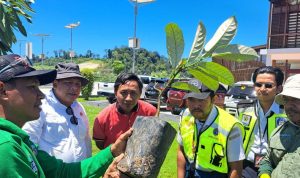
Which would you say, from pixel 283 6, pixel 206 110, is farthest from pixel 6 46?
pixel 283 6

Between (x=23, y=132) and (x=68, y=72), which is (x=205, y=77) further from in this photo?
(x=68, y=72)

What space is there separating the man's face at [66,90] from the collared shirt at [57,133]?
0.05m

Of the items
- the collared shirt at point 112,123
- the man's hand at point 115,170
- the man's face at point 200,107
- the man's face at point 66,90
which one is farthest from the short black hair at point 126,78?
the man's hand at point 115,170

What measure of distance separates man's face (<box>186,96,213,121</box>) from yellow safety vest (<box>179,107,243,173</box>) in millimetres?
90

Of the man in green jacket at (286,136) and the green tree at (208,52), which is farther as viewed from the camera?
the man in green jacket at (286,136)

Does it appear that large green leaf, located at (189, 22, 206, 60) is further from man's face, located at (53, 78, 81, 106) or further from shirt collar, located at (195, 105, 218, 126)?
man's face, located at (53, 78, 81, 106)

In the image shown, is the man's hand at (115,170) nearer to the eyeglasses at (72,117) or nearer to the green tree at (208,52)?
the green tree at (208,52)

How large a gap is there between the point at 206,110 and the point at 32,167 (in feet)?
4.96

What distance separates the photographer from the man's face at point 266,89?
3.12 metres

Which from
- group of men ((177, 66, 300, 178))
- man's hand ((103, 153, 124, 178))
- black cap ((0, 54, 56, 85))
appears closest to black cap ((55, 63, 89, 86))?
group of men ((177, 66, 300, 178))

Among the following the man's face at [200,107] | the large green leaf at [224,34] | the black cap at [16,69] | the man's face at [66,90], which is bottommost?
the man's face at [200,107]

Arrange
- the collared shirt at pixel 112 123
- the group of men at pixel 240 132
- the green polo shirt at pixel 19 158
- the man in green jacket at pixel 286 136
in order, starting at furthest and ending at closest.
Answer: the collared shirt at pixel 112 123 → the group of men at pixel 240 132 → the man in green jacket at pixel 286 136 → the green polo shirt at pixel 19 158

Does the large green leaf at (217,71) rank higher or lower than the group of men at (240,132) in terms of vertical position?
higher

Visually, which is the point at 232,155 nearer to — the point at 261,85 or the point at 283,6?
the point at 261,85
